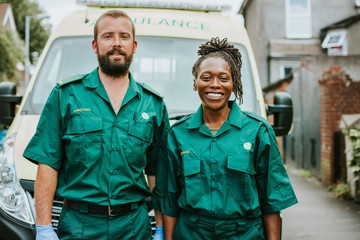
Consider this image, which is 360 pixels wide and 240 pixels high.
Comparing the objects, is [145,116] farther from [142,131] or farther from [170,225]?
[170,225]

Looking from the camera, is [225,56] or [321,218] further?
[321,218]

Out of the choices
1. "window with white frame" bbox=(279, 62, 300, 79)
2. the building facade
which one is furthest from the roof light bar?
"window with white frame" bbox=(279, 62, 300, 79)

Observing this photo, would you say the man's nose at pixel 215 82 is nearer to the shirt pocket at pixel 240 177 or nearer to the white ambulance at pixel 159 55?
the shirt pocket at pixel 240 177

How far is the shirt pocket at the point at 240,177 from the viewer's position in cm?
228

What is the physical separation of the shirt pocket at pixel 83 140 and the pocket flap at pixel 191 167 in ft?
1.66

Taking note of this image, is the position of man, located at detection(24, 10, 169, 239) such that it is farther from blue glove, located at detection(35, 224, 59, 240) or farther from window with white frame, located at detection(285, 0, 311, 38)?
window with white frame, located at detection(285, 0, 311, 38)

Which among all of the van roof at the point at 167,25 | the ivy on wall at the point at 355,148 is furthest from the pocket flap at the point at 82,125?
the ivy on wall at the point at 355,148

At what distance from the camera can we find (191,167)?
2318 mm

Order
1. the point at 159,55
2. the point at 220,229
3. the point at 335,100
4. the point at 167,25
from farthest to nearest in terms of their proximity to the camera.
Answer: the point at 335,100, the point at 167,25, the point at 159,55, the point at 220,229

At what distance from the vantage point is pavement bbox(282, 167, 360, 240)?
17.5ft

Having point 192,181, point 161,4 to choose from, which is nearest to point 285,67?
point 161,4

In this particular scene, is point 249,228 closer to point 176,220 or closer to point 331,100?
point 176,220

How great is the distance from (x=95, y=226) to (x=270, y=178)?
1.02 m

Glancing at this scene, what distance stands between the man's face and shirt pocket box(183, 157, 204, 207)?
70 centimetres
